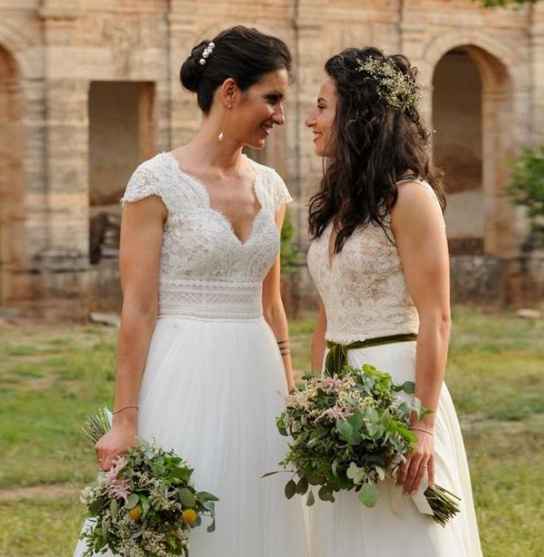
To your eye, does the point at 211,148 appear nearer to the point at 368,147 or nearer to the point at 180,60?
the point at 368,147

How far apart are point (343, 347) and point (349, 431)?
0.50 metres

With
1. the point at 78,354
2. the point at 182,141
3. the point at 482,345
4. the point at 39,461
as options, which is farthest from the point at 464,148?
the point at 39,461

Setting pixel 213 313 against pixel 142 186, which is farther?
pixel 213 313

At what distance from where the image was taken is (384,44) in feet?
68.7

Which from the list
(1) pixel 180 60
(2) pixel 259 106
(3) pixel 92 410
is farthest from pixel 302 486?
(1) pixel 180 60

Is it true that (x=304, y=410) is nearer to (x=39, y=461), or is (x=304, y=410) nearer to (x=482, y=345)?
(x=39, y=461)

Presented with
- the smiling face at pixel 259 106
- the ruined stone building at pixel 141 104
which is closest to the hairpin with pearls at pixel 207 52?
the smiling face at pixel 259 106

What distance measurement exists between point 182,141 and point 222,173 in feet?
47.6

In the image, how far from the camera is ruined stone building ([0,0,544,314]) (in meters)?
18.8

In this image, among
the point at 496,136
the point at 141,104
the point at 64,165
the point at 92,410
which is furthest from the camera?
the point at 496,136

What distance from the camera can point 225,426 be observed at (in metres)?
5.14

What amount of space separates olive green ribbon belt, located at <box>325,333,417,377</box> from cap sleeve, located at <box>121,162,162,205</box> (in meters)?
0.70

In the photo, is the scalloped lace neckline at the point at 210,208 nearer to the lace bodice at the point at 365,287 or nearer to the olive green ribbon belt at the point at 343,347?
the lace bodice at the point at 365,287

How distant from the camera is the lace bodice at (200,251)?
5086 mm
